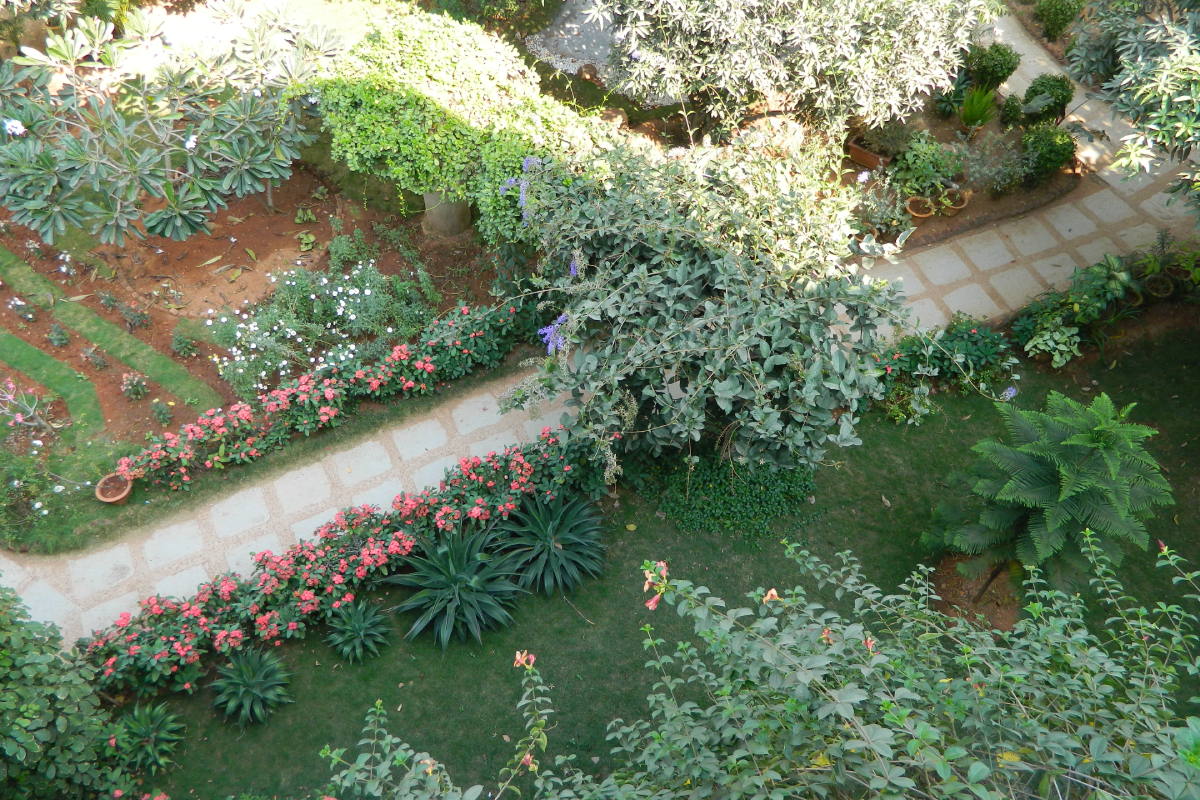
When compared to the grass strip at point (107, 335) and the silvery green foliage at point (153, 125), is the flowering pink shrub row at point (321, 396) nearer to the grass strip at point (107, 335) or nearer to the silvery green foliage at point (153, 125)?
the grass strip at point (107, 335)

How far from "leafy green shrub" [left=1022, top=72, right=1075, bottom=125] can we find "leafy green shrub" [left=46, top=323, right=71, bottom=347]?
11204 millimetres

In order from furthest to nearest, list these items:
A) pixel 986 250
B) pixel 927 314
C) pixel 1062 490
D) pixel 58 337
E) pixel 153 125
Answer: pixel 986 250, pixel 927 314, pixel 58 337, pixel 153 125, pixel 1062 490

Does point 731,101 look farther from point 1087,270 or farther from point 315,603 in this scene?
point 315,603

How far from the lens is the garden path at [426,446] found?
6.46 metres

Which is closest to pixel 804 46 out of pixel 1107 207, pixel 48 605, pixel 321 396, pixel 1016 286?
pixel 1016 286

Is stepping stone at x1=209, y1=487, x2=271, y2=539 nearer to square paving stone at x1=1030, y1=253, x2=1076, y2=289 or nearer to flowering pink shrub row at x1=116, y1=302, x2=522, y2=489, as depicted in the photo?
flowering pink shrub row at x1=116, y1=302, x2=522, y2=489

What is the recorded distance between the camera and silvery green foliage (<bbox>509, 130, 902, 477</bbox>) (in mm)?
5402

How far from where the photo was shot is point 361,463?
720 centimetres

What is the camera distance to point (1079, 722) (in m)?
3.13

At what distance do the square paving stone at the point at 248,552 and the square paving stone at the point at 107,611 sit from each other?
2.52ft

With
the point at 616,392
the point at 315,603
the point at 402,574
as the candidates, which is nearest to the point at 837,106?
the point at 616,392

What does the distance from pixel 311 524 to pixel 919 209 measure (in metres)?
7.49

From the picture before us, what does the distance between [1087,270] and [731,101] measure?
14.0ft

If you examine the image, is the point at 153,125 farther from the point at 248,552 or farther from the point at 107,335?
the point at 248,552
